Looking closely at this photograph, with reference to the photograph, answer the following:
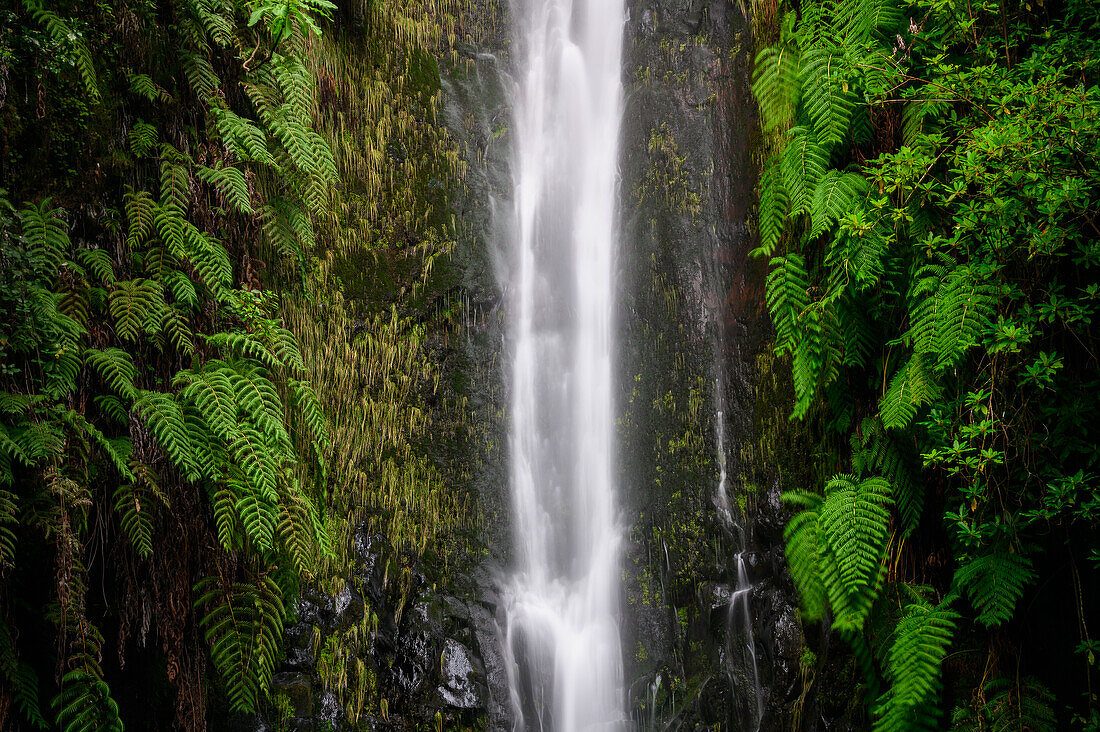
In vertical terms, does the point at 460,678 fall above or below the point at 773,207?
below

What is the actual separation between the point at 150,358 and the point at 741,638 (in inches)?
160

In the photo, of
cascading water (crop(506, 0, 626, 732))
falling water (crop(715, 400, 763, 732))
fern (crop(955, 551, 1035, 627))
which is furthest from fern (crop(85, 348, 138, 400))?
falling water (crop(715, 400, 763, 732))

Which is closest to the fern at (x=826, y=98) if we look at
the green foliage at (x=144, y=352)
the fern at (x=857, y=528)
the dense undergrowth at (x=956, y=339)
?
the dense undergrowth at (x=956, y=339)

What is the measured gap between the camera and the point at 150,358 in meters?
3.25

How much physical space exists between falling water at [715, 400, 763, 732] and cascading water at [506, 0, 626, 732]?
83 centimetres

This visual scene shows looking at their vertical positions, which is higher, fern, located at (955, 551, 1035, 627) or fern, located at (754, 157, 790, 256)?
fern, located at (754, 157, 790, 256)

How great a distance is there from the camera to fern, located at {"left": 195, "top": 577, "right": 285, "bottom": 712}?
314cm

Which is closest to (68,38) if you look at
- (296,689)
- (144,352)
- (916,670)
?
(144,352)

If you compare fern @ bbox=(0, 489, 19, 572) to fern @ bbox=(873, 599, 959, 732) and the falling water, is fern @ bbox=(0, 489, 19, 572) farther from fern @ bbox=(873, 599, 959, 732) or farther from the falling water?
the falling water

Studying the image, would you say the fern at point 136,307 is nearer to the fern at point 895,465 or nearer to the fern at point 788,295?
the fern at point 788,295

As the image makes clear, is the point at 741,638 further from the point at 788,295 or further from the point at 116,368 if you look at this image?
the point at 116,368

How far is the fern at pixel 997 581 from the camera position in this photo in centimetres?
290

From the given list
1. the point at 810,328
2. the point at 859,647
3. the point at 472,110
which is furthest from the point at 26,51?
the point at 859,647

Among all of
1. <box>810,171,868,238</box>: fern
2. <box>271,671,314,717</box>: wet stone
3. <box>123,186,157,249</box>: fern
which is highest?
<box>810,171,868,238</box>: fern
